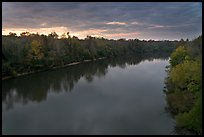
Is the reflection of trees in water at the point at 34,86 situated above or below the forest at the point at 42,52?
below

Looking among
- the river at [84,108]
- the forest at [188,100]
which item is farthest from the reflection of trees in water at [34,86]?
the forest at [188,100]

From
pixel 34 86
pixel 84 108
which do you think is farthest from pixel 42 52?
pixel 84 108

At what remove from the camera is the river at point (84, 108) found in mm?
14703

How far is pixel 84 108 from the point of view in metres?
18.7

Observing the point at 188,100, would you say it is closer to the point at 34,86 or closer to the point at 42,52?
the point at 34,86

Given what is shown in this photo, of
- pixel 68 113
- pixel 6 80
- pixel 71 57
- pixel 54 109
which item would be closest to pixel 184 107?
pixel 68 113

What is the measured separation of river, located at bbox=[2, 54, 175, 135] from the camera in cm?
1470

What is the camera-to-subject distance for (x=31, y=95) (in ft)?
74.6

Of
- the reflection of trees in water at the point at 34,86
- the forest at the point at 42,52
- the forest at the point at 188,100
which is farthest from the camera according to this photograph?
the forest at the point at 42,52

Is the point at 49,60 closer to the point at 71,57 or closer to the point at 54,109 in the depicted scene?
the point at 71,57

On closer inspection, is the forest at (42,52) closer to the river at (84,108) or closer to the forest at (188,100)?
the river at (84,108)

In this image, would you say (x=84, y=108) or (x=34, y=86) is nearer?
(x=84, y=108)

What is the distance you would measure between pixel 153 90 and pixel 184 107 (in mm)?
9518

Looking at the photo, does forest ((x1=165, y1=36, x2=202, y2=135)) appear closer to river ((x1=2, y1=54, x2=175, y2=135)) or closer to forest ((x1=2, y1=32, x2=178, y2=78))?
river ((x1=2, y1=54, x2=175, y2=135))
